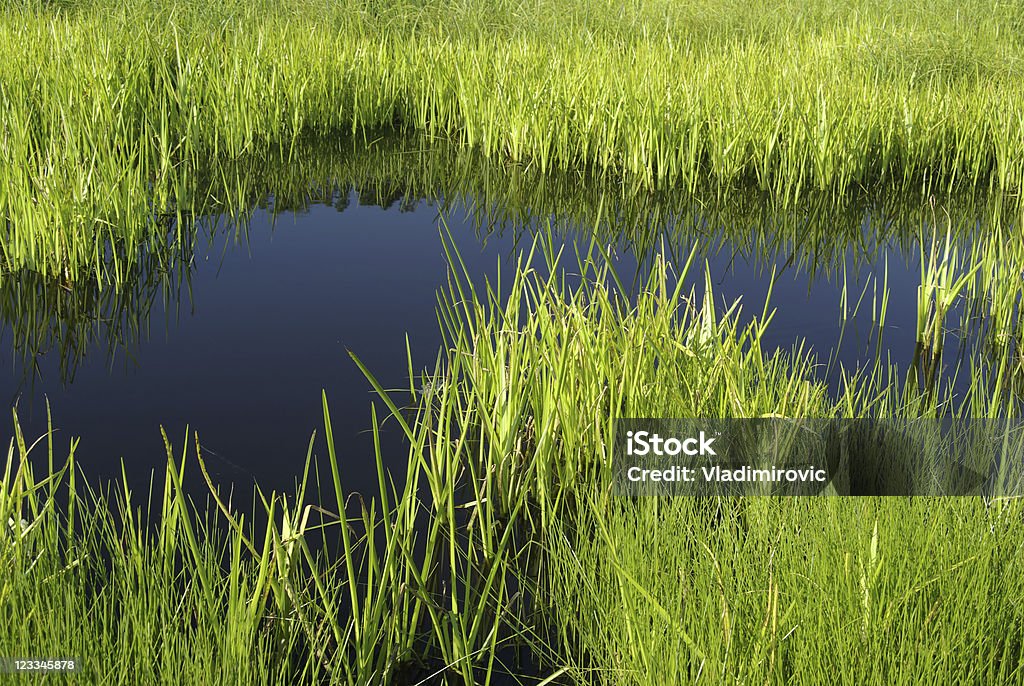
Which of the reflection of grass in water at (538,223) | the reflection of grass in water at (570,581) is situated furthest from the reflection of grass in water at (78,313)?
the reflection of grass in water at (570,581)

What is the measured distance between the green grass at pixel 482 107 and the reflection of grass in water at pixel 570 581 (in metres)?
1.91

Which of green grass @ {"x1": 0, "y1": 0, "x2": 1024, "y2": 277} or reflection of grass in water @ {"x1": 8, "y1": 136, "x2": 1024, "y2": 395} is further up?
green grass @ {"x1": 0, "y1": 0, "x2": 1024, "y2": 277}

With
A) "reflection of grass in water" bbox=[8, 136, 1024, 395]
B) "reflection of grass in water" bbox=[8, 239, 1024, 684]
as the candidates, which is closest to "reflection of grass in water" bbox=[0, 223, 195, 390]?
"reflection of grass in water" bbox=[8, 136, 1024, 395]

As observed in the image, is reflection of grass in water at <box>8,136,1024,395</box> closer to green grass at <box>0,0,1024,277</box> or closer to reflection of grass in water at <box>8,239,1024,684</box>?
green grass at <box>0,0,1024,277</box>

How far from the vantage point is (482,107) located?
5.51 m

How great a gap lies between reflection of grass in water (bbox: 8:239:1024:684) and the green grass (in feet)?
6.26

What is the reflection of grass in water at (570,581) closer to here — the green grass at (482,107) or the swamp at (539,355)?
the swamp at (539,355)

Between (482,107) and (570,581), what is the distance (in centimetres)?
397

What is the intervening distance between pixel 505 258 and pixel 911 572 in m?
2.62

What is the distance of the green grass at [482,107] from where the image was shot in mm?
3916

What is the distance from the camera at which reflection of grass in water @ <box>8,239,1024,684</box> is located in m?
1.49

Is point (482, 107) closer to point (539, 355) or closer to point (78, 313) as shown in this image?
point (78, 313)

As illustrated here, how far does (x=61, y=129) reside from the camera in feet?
13.6

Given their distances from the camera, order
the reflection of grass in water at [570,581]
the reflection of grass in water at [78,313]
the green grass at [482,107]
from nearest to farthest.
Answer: the reflection of grass in water at [570,581] → the reflection of grass in water at [78,313] → the green grass at [482,107]
